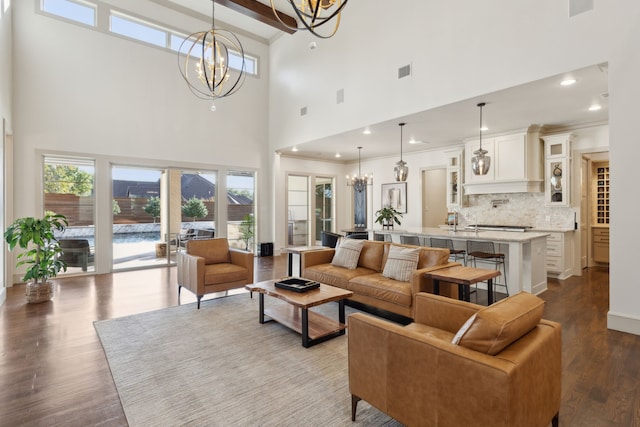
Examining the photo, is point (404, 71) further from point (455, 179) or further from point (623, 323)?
point (623, 323)

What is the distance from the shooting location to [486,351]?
153 centimetres

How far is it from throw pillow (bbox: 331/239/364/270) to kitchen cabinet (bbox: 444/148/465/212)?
4288 mm

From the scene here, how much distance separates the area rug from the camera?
2115 millimetres

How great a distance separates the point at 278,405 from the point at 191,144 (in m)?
6.72

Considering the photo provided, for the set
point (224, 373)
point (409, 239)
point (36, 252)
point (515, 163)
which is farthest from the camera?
point (515, 163)

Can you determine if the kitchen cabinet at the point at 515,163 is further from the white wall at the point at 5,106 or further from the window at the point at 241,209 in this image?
the white wall at the point at 5,106

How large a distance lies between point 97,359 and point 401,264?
10.4ft

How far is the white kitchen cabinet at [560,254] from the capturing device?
6.09 metres

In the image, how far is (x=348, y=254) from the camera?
15.0 feet

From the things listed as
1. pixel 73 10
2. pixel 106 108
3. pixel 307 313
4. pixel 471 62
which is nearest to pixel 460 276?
pixel 307 313

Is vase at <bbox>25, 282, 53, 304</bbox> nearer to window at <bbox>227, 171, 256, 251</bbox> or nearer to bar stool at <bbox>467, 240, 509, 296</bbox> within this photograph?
window at <bbox>227, 171, 256, 251</bbox>

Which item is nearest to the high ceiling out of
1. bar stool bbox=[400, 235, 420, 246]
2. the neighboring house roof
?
the neighboring house roof

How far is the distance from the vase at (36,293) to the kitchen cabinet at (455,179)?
26.2 feet

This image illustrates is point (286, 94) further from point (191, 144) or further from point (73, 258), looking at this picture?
point (73, 258)
